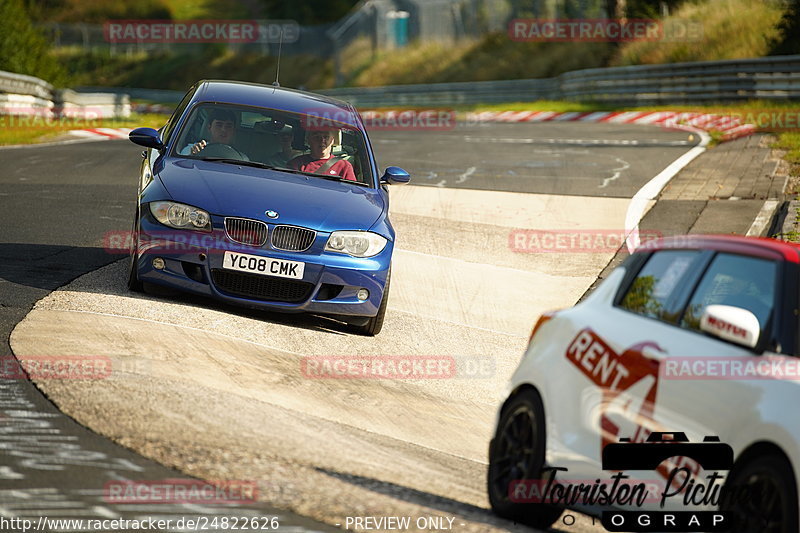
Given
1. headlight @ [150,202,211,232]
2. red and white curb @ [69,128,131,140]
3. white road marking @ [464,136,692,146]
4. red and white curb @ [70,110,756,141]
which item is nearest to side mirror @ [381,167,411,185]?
headlight @ [150,202,211,232]

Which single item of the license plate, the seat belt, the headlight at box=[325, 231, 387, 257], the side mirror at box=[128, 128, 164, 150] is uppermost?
the side mirror at box=[128, 128, 164, 150]

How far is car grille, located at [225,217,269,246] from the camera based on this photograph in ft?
29.1

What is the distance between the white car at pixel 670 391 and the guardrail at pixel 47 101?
22.6m

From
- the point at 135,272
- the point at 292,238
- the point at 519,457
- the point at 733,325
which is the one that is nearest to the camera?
the point at 733,325

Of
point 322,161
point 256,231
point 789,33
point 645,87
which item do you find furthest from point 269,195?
point 789,33

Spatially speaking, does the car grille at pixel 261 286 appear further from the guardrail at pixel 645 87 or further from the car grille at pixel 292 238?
the guardrail at pixel 645 87

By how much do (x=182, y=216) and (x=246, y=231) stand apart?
19.2 inches

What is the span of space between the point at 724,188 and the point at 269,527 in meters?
12.3

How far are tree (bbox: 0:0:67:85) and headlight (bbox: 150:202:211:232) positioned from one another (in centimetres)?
2733

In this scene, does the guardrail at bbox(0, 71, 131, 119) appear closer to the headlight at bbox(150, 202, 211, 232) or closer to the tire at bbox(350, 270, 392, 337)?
the headlight at bbox(150, 202, 211, 232)

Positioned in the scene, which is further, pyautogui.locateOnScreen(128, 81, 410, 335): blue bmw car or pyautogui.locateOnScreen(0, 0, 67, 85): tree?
pyautogui.locateOnScreen(0, 0, 67, 85): tree

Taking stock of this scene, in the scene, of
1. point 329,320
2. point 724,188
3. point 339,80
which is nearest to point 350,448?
point 329,320

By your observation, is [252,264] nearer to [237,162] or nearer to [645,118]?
[237,162]

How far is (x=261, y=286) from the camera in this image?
8.94m
